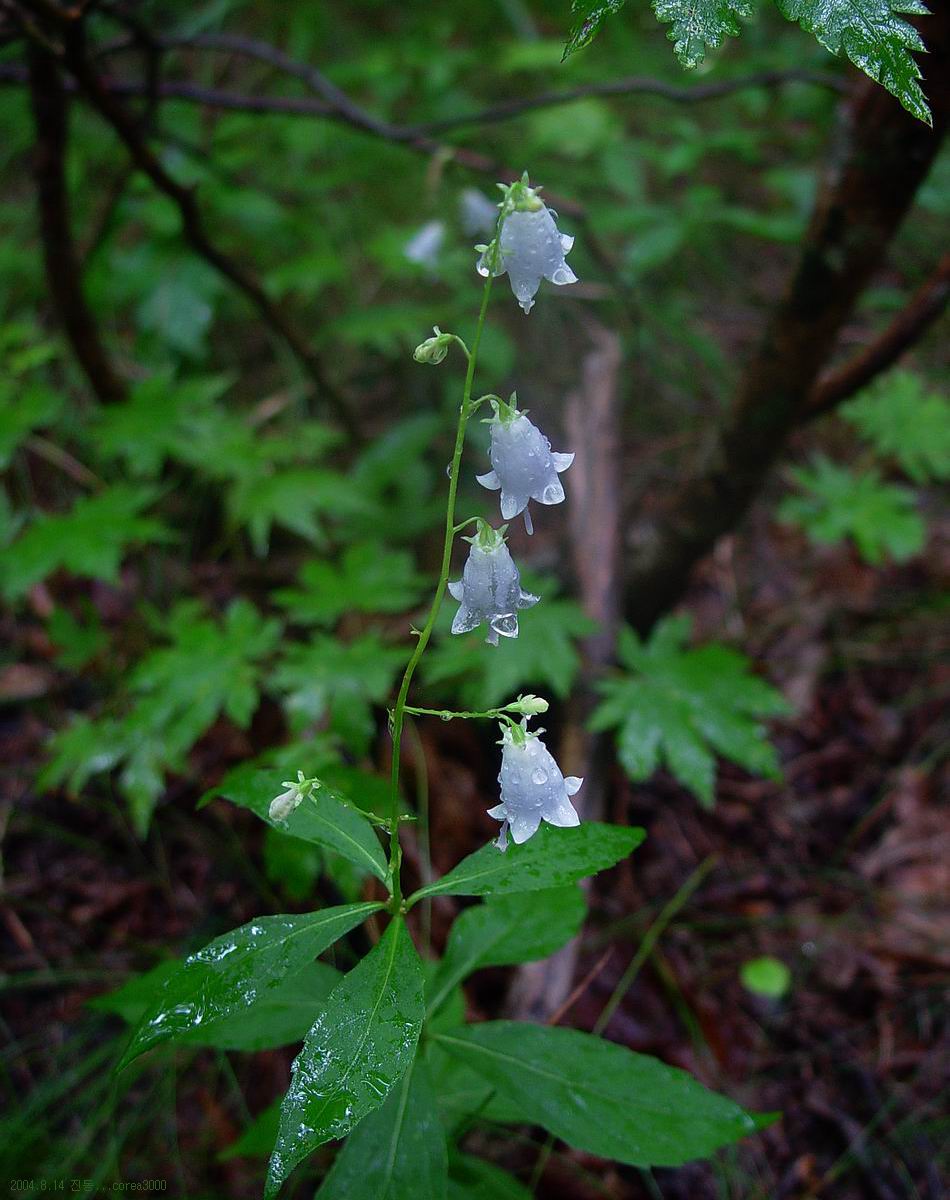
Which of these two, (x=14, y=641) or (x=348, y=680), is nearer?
(x=348, y=680)

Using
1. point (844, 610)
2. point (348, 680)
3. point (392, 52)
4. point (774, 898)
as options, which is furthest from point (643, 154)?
point (774, 898)

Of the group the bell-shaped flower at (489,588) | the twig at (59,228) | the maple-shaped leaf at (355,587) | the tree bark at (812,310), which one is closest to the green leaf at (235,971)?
the bell-shaped flower at (489,588)

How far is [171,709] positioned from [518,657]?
1.22 metres

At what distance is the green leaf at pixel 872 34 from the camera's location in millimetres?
1208

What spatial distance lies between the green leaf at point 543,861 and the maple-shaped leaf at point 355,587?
1.56 meters

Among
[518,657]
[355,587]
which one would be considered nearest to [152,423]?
[355,587]

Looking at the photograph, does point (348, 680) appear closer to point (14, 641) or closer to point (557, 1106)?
point (557, 1106)

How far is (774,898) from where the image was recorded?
3250 mm

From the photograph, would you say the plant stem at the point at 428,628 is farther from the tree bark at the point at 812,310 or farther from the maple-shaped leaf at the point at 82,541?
the maple-shaped leaf at the point at 82,541

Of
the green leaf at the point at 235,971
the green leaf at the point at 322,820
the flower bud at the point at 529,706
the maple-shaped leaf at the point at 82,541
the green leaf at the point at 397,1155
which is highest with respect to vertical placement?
the maple-shaped leaf at the point at 82,541

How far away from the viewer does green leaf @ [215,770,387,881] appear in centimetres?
160

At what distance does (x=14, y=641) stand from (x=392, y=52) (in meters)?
4.03

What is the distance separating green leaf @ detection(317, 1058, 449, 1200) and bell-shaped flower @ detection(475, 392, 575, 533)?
117cm

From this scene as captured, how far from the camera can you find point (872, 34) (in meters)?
1.23
